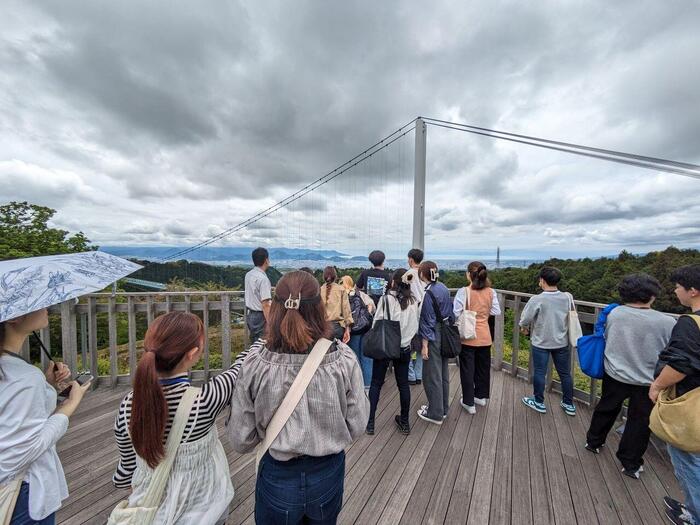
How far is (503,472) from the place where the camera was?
6.88 feet

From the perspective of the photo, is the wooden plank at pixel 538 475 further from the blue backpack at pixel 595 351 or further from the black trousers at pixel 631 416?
the blue backpack at pixel 595 351

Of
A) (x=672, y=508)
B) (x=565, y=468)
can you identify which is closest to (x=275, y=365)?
(x=565, y=468)

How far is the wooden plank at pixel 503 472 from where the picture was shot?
1.77 metres

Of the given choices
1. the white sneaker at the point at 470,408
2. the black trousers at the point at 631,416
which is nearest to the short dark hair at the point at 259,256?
the white sneaker at the point at 470,408

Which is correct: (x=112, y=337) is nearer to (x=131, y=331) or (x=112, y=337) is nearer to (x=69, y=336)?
(x=131, y=331)

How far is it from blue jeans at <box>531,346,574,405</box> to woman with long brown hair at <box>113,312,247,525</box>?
3.15 m

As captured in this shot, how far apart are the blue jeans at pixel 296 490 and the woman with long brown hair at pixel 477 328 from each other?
220 centimetres

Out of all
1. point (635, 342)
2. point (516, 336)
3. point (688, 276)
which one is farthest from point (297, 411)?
point (516, 336)

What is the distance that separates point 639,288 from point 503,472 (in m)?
1.76

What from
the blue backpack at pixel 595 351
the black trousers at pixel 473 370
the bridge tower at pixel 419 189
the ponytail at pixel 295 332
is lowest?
the black trousers at pixel 473 370

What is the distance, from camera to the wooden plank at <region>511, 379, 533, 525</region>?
1763 millimetres

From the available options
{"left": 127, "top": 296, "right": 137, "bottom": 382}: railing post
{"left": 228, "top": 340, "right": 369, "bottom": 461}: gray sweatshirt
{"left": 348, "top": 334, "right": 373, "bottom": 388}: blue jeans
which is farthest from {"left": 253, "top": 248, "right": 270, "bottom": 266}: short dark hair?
{"left": 228, "top": 340, "right": 369, "bottom": 461}: gray sweatshirt

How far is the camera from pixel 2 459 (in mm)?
921

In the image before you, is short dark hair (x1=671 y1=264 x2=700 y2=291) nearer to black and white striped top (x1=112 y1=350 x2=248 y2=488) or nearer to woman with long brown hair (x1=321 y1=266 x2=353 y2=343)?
woman with long brown hair (x1=321 y1=266 x2=353 y2=343)
